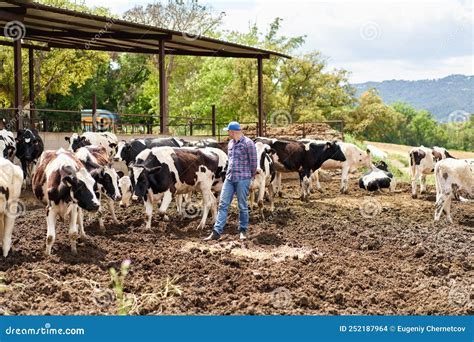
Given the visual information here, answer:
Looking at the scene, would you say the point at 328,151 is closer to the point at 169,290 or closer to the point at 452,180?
the point at 452,180

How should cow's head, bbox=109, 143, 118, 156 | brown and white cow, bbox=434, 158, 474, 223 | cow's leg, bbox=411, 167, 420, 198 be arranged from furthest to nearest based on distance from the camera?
1. cow's leg, bbox=411, 167, 420, 198
2. cow's head, bbox=109, 143, 118, 156
3. brown and white cow, bbox=434, 158, 474, 223

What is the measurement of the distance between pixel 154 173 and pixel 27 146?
21.3 ft

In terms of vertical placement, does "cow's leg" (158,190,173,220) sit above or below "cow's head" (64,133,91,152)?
below

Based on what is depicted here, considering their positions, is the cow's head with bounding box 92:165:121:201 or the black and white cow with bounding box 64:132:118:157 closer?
the cow's head with bounding box 92:165:121:201

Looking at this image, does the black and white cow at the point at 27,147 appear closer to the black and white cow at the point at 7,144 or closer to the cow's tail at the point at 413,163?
the black and white cow at the point at 7,144

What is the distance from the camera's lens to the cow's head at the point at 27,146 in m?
17.8

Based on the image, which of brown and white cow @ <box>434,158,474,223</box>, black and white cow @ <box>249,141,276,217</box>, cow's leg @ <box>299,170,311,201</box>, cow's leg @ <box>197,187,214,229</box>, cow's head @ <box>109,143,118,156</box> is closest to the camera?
cow's leg @ <box>197,187,214,229</box>

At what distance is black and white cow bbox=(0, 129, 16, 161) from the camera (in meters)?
16.7

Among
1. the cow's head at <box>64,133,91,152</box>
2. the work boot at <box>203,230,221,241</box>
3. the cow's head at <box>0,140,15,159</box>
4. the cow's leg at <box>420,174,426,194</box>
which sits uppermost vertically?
the cow's head at <box>64,133,91,152</box>

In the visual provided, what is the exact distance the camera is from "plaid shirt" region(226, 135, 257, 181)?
11.3m

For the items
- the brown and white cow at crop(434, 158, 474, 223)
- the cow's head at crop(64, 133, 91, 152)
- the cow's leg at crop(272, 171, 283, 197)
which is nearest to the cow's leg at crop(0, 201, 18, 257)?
the cow's head at crop(64, 133, 91, 152)

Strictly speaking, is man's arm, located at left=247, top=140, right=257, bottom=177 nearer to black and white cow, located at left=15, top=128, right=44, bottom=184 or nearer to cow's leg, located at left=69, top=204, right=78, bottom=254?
cow's leg, located at left=69, top=204, right=78, bottom=254

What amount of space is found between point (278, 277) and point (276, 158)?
10.5 metres

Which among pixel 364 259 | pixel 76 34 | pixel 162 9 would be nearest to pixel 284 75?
pixel 162 9
